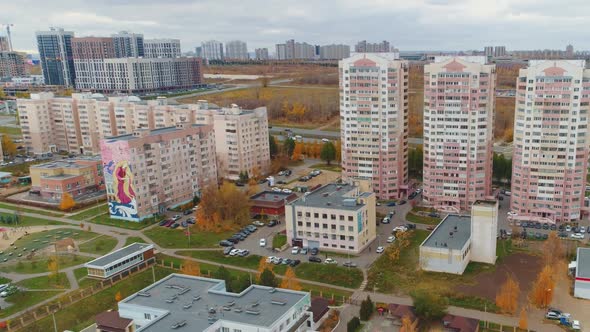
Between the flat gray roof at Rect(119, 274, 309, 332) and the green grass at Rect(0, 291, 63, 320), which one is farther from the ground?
the flat gray roof at Rect(119, 274, 309, 332)

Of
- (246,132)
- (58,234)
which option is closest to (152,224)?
(58,234)

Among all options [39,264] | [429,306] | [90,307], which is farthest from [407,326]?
[39,264]

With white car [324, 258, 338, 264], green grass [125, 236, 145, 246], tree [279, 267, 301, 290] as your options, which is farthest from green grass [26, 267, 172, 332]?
white car [324, 258, 338, 264]

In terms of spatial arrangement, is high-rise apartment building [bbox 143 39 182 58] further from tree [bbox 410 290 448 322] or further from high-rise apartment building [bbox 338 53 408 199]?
tree [bbox 410 290 448 322]

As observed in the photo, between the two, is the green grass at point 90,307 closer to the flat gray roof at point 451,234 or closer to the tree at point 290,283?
the tree at point 290,283

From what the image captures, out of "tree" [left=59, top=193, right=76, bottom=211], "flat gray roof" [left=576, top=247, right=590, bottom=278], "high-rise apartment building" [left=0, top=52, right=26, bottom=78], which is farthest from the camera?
"high-rise apartment building" [left=0, top=52, right=26, bottom=78]

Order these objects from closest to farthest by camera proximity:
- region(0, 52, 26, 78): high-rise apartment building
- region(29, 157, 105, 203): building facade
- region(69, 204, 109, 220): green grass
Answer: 1. region(69, 204, 109, 220): green grass
2. region(29, 157, 105, 203): building facade
3. region(0, 52, 26, 78): high-rise apartment building

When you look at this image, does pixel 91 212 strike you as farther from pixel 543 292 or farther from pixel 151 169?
pixel 543 292

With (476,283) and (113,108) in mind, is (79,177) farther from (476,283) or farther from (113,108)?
(476,283)
